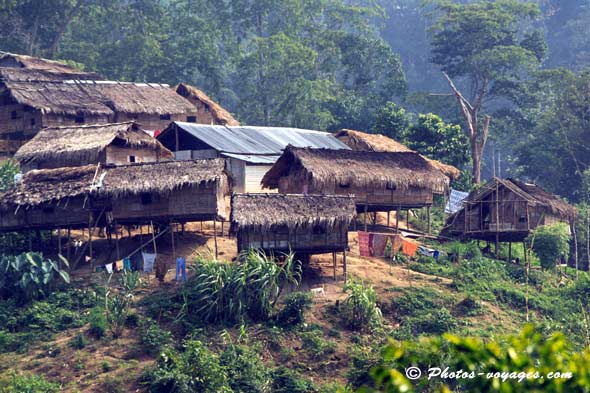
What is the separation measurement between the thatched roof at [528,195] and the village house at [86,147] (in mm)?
12051

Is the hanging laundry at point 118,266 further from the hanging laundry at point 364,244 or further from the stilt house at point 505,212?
the stilt house at point 505,212

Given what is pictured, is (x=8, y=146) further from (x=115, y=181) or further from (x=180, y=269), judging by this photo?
(x=180, y=269)

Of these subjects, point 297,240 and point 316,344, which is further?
point 297,240

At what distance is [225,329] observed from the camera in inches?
977

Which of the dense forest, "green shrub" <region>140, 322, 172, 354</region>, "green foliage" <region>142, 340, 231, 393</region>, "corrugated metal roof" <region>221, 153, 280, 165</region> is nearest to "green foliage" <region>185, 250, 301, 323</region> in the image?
"green shrub" <region>140, 322, 172, 354</region>

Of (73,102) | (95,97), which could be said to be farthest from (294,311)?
(95,97)

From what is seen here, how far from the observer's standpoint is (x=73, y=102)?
4038cm

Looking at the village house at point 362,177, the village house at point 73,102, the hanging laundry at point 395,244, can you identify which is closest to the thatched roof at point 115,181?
the village house at point 362,177

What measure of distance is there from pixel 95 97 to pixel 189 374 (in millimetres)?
22025

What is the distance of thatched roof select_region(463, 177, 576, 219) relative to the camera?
110 feet

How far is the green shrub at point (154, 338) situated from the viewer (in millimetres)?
24156

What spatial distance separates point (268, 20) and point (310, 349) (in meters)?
37.7

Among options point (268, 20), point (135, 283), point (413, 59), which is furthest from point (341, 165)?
point (413, 59)

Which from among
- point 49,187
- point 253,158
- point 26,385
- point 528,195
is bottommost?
point 26,385
